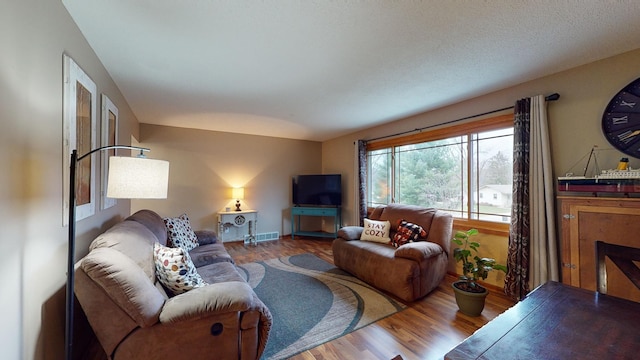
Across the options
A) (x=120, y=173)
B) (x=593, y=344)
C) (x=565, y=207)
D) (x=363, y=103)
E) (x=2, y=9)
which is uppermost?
(x=363, y=103)

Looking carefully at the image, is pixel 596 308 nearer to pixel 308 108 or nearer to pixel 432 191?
pixel 432 191

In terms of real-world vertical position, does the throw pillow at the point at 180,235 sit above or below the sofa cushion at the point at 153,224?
below

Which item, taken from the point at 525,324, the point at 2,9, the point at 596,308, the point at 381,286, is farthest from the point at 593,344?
the point at 2,9

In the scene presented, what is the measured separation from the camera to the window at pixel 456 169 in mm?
2889

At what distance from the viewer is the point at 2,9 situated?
0.95 meters

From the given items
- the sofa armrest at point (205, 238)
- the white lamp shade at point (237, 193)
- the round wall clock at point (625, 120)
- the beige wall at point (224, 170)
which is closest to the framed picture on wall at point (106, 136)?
the sofa armrest at point (205, 238)

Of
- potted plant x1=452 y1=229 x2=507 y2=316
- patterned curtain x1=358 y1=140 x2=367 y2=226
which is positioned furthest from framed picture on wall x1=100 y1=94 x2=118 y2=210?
patterned curtain x1=358 y1=140 x2=367 y2=226

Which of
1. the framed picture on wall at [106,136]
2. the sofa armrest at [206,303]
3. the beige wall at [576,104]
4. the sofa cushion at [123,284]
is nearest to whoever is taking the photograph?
the sofa cushion at [123,284]

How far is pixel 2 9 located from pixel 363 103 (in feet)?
9.83

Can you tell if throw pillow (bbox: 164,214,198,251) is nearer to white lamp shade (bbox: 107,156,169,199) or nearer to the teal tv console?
white lamp shade (bbox: 107,156,169,199)

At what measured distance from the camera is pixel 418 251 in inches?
99.3

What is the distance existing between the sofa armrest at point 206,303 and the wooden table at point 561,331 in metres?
1.14

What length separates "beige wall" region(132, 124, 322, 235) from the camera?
446 cm

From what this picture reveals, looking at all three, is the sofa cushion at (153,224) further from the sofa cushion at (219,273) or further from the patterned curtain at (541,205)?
the patterned curtain at (541,205)
